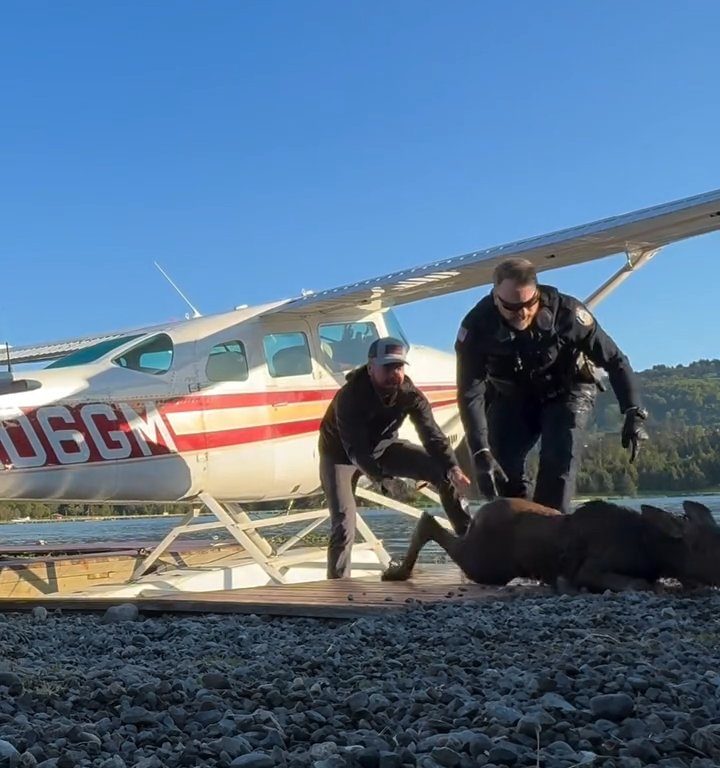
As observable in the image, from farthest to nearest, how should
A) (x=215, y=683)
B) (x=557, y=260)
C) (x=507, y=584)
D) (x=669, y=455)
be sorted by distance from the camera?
(x=669, y=455), (x=557, y=260), (x=507, y=584), (x=215, y=683)

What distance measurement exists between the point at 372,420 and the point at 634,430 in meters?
2.23

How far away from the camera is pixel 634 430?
5223 mm

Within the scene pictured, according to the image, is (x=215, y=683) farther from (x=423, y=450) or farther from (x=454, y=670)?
(x=423, y=450)

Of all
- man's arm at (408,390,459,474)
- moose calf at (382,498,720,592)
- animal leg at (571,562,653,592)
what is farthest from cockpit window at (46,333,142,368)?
animal leg at (571,562,653,592)

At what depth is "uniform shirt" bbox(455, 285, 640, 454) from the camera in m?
5.41

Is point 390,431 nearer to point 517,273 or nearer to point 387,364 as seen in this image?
point 387,364

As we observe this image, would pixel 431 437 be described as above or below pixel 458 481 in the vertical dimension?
above

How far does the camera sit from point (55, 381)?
855cm

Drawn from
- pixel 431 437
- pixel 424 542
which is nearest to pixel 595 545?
pixel 424 542

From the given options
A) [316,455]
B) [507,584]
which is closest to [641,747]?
[507,584]

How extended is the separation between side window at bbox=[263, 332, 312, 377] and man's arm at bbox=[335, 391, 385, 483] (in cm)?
315

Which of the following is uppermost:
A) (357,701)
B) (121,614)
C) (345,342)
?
(345,342)

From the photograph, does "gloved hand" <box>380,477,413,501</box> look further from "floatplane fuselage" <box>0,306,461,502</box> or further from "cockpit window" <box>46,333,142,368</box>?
"cockpit window" <box>46,333,142,368</box>

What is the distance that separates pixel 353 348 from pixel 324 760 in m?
8.78
